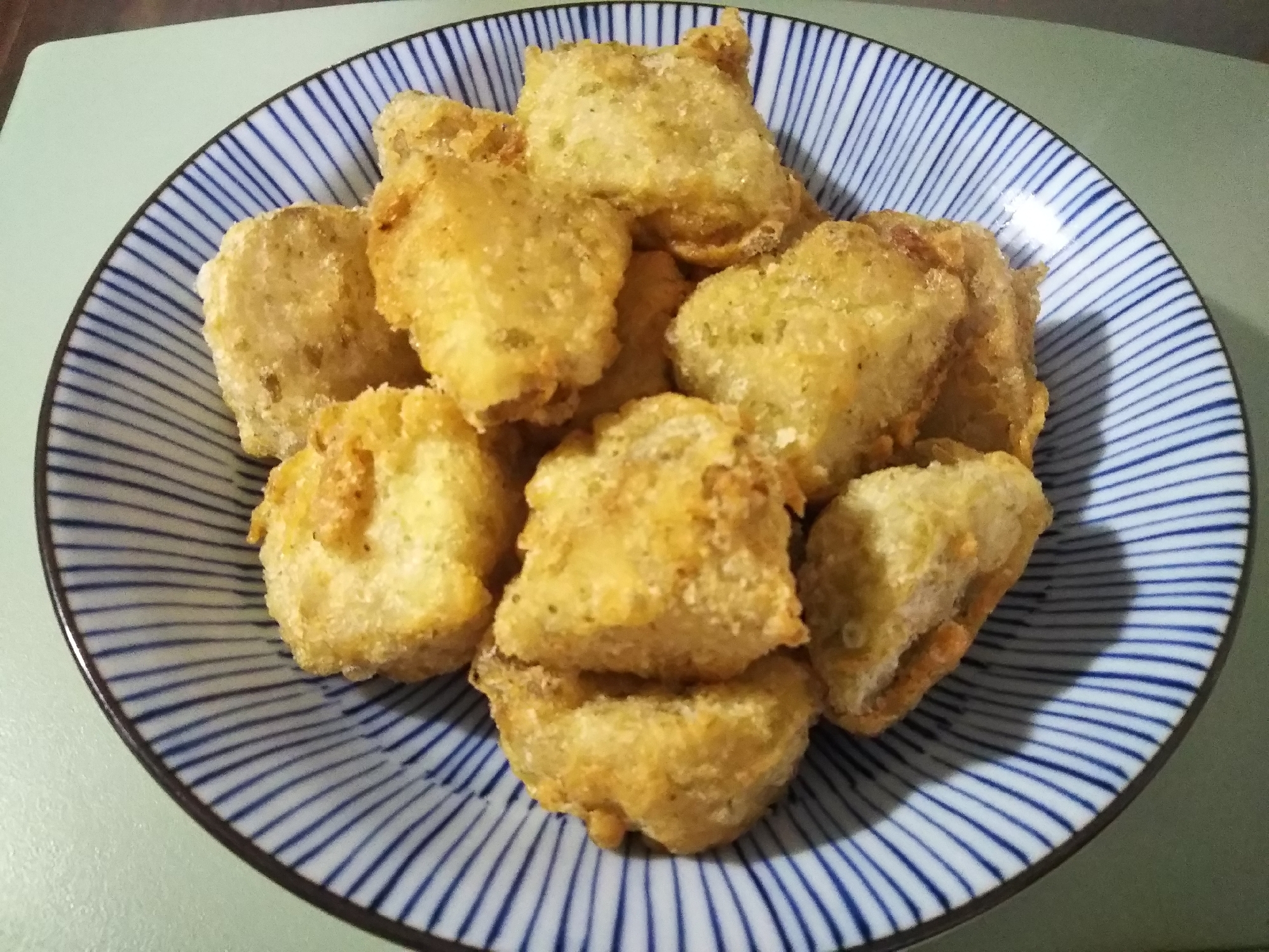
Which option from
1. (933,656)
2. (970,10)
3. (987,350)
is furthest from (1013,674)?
(970,10)

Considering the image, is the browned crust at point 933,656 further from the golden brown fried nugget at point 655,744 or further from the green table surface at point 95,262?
the green table surface at point 95,262

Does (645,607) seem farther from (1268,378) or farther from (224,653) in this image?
(1268,378)

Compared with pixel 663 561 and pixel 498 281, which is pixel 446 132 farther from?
pixel 663 561

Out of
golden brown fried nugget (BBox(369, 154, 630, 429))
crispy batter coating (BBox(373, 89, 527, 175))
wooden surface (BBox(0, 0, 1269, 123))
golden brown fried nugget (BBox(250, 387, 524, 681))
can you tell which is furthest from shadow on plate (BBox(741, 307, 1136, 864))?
wooden surface (BBox(0, 0, 1269, 123))

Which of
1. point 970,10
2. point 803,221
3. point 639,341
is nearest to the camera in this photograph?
point 639,341

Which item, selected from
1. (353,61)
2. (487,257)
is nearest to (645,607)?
(487,257)

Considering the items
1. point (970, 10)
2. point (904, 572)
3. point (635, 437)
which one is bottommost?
point (904, 572)

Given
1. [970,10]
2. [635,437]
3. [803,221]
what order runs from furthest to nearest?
[970,10], [803,221], [635,437]

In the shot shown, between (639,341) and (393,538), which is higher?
(639,341)
